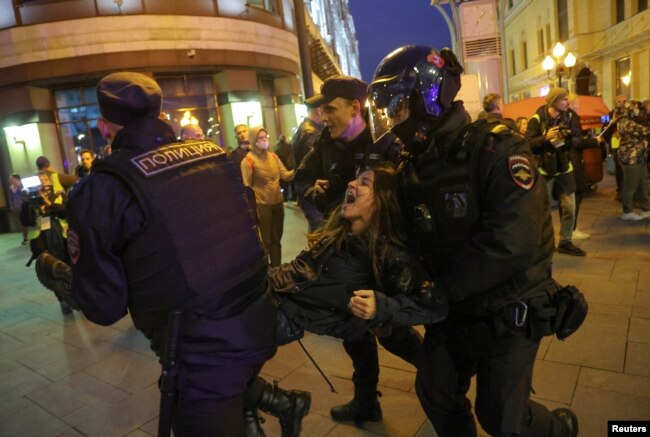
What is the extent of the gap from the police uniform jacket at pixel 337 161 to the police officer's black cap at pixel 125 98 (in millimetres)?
1455

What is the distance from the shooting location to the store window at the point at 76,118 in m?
14.9

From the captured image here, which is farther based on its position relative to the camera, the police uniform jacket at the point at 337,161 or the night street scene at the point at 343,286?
the police uniform jacket at the point at 337,161

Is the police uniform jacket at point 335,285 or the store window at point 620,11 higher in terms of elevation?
the store window at point 620,11

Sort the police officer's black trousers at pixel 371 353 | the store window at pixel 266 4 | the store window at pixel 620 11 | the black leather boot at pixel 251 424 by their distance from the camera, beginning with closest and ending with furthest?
1. the black leather boot at pixel 251 424
2. the police officer's black trousers at pixel 371 353
3. the store window at pixel 266 4
4. the store window at pixel 620 11

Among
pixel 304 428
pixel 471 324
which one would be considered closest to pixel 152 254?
pixel 471 324

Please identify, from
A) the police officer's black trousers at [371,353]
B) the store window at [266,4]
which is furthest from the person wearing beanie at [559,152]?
the store window at [266,4]

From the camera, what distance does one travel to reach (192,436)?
6.00ft

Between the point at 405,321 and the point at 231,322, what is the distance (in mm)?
704

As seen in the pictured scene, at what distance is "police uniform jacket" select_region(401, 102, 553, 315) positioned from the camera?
5.59 ft

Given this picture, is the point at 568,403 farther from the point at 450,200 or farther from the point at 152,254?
the point at 152,254

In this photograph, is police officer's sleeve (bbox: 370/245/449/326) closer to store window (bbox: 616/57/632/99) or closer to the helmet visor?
the helmet visor

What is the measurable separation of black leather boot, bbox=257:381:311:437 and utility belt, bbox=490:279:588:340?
1.20 m

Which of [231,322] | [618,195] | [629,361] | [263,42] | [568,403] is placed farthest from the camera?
[263,42]

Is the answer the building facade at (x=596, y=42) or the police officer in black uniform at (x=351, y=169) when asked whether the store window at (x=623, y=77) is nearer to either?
the building facade at (x=596, y=42)
